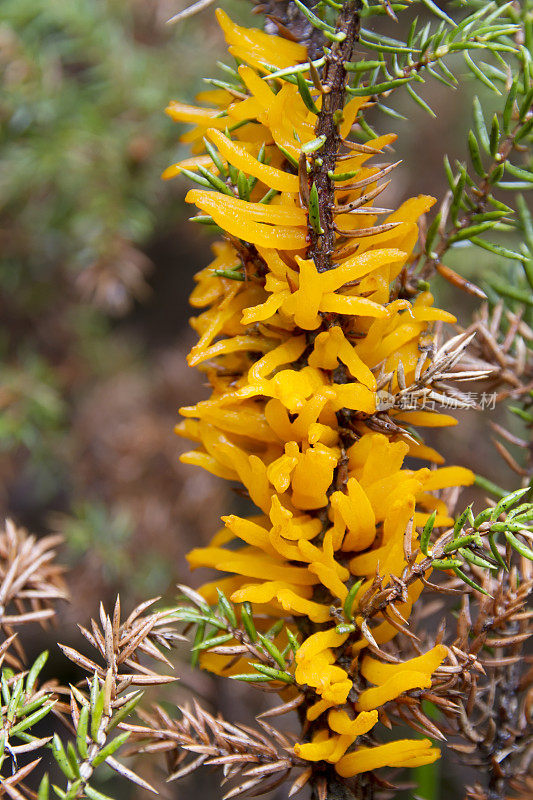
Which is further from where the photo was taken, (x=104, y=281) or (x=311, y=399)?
(x=104, y=281)

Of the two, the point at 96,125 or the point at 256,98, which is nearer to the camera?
the point at 256,98

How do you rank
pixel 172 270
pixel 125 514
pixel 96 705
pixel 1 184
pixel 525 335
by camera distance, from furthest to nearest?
pixel 172 270
pixel 125 514
pixel 1 184
pixel 525 335
pixel 96 705

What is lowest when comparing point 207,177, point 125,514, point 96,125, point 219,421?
point 125,514

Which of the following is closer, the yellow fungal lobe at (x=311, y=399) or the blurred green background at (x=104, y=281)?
the yellow fungal lobe at (x=311, y=399)

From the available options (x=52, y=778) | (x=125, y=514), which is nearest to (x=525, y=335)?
(x=125, y=514)

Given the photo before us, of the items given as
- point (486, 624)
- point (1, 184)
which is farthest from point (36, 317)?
point (486, 624)

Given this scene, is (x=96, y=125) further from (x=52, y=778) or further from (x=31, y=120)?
(x=52, y=778)

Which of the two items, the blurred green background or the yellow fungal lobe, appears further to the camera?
the blurred green background

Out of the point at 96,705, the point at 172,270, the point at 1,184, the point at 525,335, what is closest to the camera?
the point at 96,705

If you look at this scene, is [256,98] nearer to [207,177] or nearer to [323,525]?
[207,177]

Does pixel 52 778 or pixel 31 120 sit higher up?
pixel 31 120
